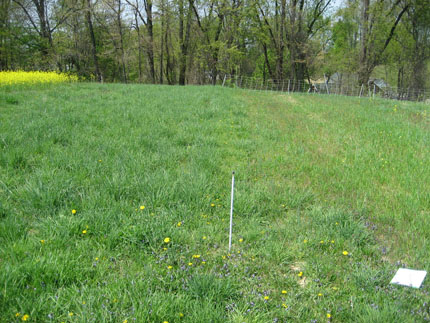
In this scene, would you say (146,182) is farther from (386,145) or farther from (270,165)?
(386,145)

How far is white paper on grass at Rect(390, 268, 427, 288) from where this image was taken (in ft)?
7.58

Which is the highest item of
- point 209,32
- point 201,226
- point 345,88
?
point 209,32

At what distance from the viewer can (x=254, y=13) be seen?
32688 millimetres

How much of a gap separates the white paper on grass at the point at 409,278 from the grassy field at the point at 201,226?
15 cm

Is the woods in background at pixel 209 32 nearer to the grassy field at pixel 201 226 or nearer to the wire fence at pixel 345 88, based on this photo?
the wire fence at pixel 345 88

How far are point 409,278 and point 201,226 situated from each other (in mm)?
1925

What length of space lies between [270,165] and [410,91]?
34.3 m

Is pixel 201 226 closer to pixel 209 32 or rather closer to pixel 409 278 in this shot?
pixel 409 278

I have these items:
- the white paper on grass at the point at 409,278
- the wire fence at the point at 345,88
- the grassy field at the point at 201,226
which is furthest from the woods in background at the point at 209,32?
the white paper on grass at the point at 409,278

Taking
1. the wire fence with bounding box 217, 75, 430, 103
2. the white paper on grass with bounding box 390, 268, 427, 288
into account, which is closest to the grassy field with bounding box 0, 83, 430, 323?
the white paper on grass with bounding box 390, 268, 427, 288

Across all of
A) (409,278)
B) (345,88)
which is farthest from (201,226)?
(345,88)

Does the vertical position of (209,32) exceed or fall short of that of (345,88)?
it exceeds it

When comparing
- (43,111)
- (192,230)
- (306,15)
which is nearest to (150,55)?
(306,15)

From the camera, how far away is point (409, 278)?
2408 mm
